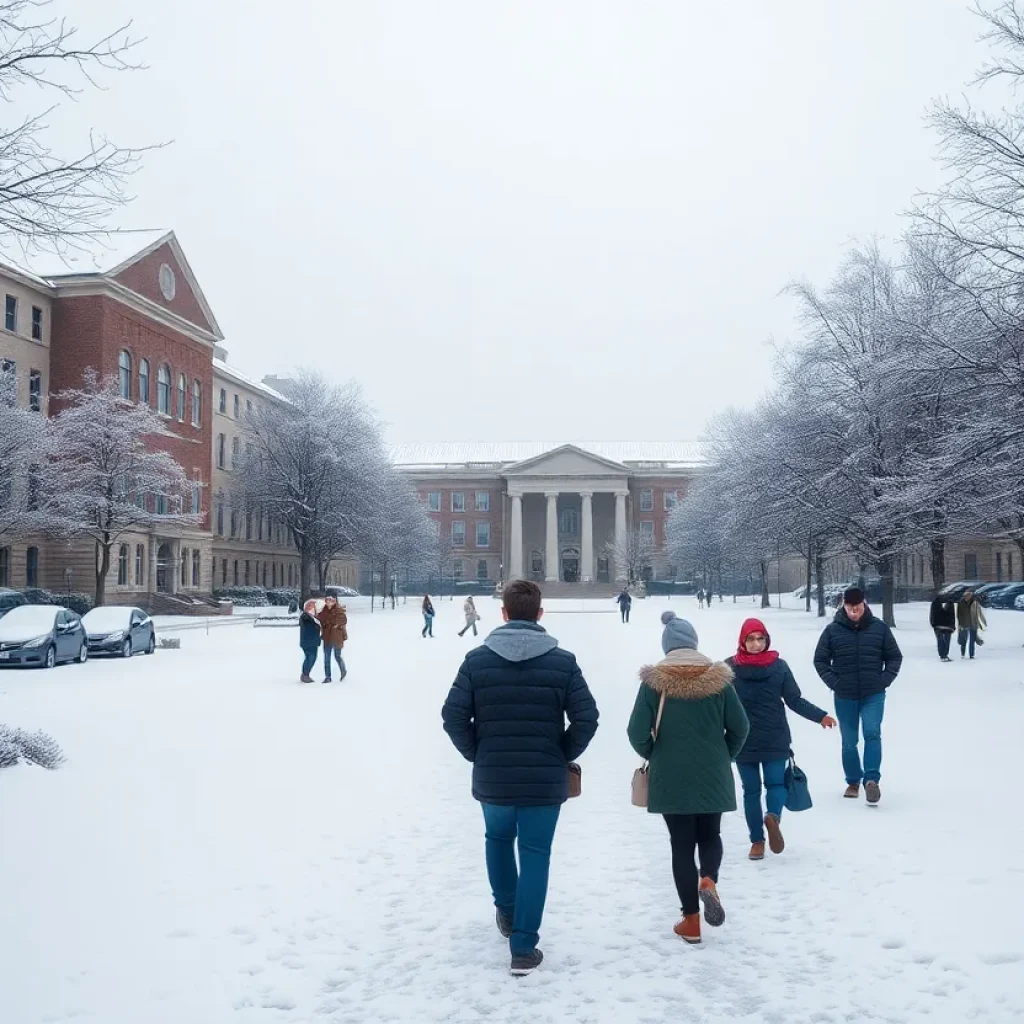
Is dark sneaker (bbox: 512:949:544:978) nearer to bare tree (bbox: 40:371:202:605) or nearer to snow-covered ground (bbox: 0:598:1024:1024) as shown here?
snow-covered ground (bbox: 0:598:1024:1024)

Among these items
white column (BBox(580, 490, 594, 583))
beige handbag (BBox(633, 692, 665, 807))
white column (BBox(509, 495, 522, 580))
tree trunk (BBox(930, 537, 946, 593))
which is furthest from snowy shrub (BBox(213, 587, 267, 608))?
beige handbag (BBox(633, 692, 665, 807))

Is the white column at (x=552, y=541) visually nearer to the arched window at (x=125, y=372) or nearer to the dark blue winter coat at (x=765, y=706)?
the arched window at (x=125, y=372)

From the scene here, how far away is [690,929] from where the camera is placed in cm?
609

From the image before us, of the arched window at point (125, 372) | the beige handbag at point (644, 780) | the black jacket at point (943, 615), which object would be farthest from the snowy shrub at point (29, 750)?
the arched window at point (125, 372)

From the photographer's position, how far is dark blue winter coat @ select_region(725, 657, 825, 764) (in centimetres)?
786

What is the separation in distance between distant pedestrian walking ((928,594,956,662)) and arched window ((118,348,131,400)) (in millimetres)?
36683

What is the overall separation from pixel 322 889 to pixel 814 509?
2922 cm

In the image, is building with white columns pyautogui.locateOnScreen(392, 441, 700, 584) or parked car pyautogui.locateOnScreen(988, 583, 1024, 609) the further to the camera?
building with white columns pyautogui.locateOnScreen(392, 441, 700, 584)

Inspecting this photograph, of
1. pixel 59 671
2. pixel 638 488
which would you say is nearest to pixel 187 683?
pixel 59 671

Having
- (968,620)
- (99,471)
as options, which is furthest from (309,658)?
(99,471)

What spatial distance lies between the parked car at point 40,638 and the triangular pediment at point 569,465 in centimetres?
8177

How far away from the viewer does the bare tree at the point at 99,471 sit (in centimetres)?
3975

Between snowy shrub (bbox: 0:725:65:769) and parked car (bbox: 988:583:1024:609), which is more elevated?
parked car (bbox: 988:583:1024:609)

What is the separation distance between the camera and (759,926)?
20.9 feet
